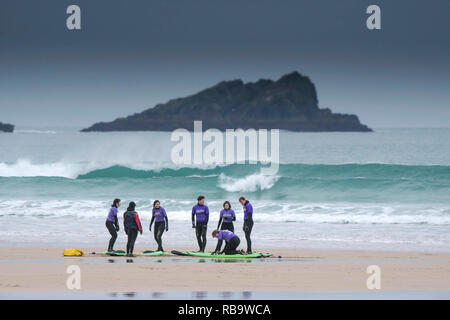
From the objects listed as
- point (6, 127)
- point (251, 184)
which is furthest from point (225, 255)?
point (6, 127)

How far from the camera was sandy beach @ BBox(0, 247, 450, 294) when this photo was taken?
13.5 meters

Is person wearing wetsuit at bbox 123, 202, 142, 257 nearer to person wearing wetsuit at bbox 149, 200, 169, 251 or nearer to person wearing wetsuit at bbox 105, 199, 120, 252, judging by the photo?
person wearing wetsuit at bbox 105, 199, 120, 252

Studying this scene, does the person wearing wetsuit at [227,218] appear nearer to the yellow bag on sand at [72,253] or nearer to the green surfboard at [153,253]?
→ the green surfboard at [153,253]

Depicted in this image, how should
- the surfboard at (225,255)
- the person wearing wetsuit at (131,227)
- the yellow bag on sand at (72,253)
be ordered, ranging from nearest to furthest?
the yellow bag on sand at (72,253) < the surfboard at (225,255) < the person wearing wetsuit at (131,227)

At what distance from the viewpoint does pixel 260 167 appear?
151 ft

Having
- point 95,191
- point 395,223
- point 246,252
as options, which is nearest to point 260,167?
point 95,191

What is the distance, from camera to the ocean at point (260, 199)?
2200 centimetres

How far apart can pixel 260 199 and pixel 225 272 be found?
22999 mm

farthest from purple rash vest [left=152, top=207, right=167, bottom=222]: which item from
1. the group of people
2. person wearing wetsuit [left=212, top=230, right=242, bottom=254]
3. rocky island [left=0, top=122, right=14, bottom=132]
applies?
rocky island [left=0, top=122, right=14, bottom=132]

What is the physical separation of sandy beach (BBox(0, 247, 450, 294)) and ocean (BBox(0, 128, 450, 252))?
2.42 m

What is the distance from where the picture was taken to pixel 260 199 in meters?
38.2

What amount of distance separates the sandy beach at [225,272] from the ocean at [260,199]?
7.93 ft

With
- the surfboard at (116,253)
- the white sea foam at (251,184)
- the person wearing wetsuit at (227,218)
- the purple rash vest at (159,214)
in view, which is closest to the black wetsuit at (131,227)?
the surfboard at (116,253)

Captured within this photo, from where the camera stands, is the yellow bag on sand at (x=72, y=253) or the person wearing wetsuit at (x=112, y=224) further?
the person wearing wetsuit at (x=112, y=224)
